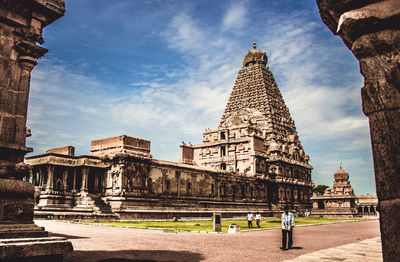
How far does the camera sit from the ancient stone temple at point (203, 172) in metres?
34.3

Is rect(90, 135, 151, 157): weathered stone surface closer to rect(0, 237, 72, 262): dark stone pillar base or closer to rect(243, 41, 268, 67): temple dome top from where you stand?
rect(0, 237, 72, 262): dark stone pillar base

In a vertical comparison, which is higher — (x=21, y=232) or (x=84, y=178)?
(x=84, y=178)

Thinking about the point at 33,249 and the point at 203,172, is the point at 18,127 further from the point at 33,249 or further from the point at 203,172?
the point at 203,172

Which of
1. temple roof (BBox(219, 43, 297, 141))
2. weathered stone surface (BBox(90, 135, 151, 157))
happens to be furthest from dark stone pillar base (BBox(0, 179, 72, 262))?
temple roof (BBox(219, 43, 297, 141))

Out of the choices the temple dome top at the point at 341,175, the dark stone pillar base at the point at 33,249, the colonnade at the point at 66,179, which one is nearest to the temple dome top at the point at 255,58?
the temple dome top at the point at 341,175

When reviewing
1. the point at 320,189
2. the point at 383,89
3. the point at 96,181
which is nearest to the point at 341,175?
the point at 320,189

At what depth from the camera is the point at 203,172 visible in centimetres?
4525

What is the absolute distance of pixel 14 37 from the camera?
7352mm

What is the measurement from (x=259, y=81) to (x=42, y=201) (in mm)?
57494

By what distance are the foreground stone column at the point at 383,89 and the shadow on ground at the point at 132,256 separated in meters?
7.62

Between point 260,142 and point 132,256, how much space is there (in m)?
53.5

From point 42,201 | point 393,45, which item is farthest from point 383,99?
point 42,201

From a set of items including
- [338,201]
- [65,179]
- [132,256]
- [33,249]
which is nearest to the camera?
[33,249]

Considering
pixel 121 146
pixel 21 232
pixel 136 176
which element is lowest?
pixel 21 232
